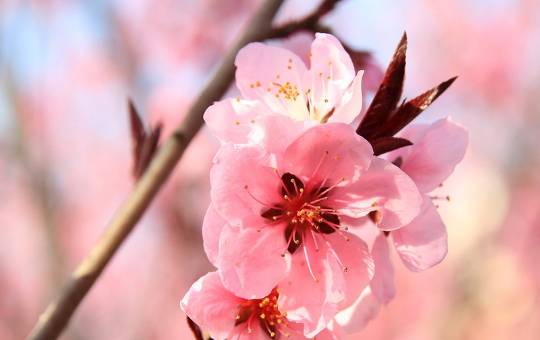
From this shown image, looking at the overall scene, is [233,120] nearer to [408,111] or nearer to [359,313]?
[408,111]

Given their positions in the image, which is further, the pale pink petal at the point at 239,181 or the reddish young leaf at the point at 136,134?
the reddish young leaf at the point at 136,134

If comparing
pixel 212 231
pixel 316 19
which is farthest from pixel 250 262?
pixel 316 19

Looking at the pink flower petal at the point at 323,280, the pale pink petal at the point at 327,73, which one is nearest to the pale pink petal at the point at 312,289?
the pink flower petal at the point at 323,280

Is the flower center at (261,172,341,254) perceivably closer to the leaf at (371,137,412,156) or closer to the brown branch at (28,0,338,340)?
the leaf at (371,137,412,156)

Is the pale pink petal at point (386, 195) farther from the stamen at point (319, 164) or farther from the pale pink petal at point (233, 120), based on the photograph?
the pale pink petal at point (233, 120)

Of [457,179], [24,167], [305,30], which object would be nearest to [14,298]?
[24,167]

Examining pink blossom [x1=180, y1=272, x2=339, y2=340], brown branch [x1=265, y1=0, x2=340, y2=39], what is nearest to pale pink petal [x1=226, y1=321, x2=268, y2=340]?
pink blossom [x1=180, y1=272, x2=339, y2=340]
